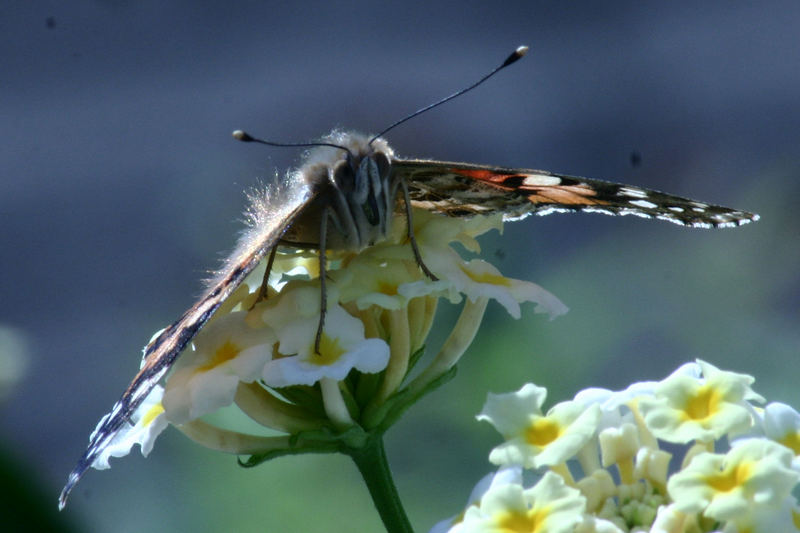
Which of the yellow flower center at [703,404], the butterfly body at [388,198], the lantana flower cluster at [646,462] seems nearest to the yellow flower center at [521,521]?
the lantana flower cluster at [646,462]

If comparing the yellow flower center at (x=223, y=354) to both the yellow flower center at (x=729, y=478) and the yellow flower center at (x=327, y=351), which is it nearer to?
the yellow flower center at (x=327, y=351)

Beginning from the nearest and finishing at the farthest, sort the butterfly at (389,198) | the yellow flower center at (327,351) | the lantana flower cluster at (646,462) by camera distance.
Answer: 1. the lantana flower cluster at (646,462)
2. the yellow flower center at (327,351)
3. the butterfly at (389,198)

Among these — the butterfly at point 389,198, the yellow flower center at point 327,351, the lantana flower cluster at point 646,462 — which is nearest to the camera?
the lantana flower cluster at point 646,462

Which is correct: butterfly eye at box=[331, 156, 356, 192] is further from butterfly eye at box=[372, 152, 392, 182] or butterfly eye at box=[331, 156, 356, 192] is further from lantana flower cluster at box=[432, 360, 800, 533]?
lantana flower cluster at box=[432, 360, 800, 533]

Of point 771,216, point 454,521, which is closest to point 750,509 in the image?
point 454,521

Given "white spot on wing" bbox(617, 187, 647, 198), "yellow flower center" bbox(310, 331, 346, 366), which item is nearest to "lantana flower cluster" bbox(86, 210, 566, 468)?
"yellow flower center" bbox(310, 331, 346, 366)

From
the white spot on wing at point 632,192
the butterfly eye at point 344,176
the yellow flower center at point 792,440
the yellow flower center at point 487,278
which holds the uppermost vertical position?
the butterfly eye at point 344,176

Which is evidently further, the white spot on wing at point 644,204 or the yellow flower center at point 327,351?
the white spot on wing at point 644,204
